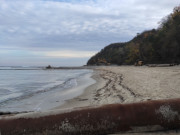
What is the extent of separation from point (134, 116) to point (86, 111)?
0.70 m

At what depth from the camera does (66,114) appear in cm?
282

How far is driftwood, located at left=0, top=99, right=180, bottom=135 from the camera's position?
2730mm

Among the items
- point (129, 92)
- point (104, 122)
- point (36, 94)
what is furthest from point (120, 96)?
point (36, 94)

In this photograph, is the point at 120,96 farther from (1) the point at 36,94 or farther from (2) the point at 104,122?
(1) the point at 36,94

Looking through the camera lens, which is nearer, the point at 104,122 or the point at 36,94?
the point at 104,122

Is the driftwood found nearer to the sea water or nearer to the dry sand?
the dry sand

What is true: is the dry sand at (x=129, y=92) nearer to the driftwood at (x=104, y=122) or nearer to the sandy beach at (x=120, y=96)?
the sandy beach at (x=120, y=96)

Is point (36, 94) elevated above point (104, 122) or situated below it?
below

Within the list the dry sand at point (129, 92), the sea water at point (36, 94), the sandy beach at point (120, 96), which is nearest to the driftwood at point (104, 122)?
the sandy beach at point (120, 96)

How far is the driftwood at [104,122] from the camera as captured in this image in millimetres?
2730

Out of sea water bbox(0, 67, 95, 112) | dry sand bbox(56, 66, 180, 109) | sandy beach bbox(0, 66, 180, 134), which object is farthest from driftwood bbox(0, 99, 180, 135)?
sea water bbox(0, 67, 95, 112)

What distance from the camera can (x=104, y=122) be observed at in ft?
9.04

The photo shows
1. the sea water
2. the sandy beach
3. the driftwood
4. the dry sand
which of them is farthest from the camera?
the sea water

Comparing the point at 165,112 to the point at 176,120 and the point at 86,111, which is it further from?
the point at 86,111
